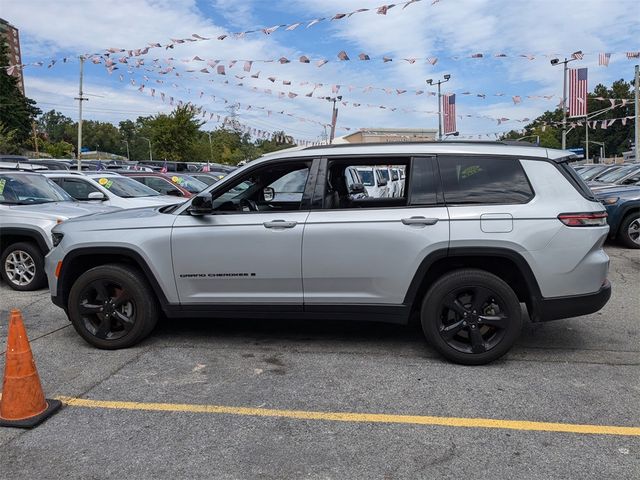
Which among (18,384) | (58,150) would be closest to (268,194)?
(18,384)

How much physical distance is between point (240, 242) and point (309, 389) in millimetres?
1357

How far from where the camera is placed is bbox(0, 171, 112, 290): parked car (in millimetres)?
7039

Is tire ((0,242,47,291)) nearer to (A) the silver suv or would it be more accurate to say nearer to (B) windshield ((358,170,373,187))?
(A) the silver suv

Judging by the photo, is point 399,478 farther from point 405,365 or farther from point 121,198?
point 121,198

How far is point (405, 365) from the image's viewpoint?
14.6 feet

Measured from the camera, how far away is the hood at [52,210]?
716 centimetres

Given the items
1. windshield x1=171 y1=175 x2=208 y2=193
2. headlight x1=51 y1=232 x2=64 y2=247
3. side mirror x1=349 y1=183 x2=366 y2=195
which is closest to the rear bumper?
side mirror x1=349 y1=183 x2=366 y2=195

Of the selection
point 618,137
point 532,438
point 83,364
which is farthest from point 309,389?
point 618,137

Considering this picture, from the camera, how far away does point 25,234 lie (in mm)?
7070

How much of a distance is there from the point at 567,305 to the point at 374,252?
1.58 metres

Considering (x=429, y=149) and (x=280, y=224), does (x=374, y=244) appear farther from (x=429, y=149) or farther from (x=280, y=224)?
(x=429, y=149)

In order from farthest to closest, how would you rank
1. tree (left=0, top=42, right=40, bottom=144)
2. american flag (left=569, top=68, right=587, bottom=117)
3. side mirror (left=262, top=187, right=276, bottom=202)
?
tree (left=0, top=42, right=40, bottom=144)
american flag (left=569, top=68, right=587, bottom=117)
side mirror (left=262, top=187, right=276, bottom=202)

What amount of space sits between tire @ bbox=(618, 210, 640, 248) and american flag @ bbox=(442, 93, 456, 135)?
52.6 feet

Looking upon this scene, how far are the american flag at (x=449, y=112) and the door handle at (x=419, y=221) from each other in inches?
869
